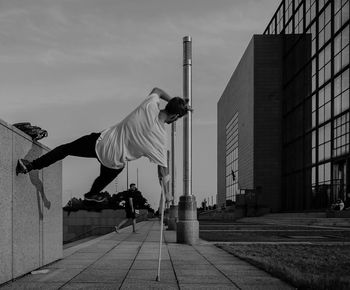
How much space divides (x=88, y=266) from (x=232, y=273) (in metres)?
1.89

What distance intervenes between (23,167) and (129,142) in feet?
3.77

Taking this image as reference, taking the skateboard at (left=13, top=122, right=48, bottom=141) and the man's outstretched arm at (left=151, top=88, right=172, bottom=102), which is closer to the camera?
the man's outstretched arm at (left=151, top=88, right=172, bottom=102)

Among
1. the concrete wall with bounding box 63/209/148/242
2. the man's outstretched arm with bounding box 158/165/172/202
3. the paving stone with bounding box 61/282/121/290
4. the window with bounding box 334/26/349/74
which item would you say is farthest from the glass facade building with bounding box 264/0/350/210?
the paving stone with bounding box 61/282/121/290

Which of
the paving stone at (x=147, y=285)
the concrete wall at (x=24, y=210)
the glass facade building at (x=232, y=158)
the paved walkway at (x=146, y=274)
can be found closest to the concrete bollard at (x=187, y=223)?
the paved walkway at (x=146, y=274)

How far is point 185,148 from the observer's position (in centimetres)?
1477

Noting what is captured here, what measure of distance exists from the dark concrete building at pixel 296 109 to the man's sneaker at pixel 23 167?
3554 centimetres

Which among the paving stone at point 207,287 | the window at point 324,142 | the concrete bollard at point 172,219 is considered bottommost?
the concrete bollard at point 172,219

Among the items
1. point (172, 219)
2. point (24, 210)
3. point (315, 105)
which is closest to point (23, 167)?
point (24, 210)

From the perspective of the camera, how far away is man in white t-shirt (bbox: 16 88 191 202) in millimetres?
5555

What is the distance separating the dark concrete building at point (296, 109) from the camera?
44.3 m

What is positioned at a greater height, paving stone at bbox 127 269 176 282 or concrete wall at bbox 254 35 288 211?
concrete wall at bbox 254 35 288 211

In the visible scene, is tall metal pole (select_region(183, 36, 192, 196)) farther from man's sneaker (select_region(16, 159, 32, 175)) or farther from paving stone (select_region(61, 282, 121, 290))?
paving stone (select_region(61, 282, 121, 290))

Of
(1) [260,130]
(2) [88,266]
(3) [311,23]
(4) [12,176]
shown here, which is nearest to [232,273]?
(2) [88,266]

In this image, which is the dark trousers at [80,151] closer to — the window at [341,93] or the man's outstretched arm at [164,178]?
the man's outstretched arm at [164,178]
